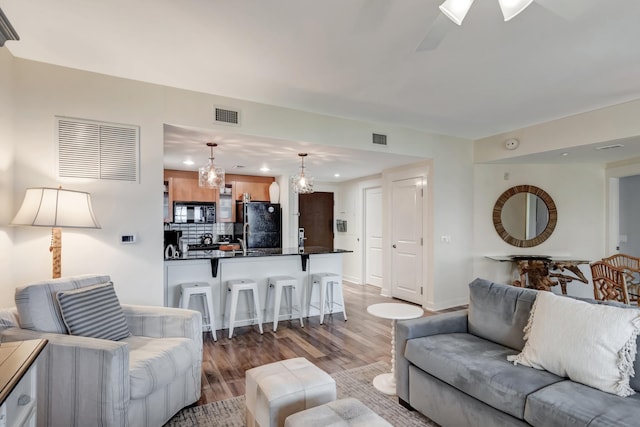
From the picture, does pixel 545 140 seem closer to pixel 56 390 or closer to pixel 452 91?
pixel 452 91

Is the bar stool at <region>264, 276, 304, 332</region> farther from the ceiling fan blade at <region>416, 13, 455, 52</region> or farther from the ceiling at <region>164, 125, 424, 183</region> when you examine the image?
the ceiling fan blade at <region>416, 13, 455, 52</region>

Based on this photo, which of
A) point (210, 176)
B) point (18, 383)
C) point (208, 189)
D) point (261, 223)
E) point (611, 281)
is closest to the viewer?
point (18, 383)

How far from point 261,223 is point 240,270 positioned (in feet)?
7.48

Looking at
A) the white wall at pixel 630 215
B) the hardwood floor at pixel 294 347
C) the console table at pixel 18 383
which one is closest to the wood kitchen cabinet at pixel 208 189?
the hardwood floor at pixel 294 347

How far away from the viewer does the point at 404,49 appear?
255 centimetres

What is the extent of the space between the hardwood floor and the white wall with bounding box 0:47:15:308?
5.60ft

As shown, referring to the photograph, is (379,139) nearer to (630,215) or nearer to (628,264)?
(628,264)

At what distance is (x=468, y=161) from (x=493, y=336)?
362 cm

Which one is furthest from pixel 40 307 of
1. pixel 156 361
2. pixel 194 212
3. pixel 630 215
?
pixel 630 215

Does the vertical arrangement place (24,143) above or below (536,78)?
below

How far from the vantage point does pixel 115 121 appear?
118 inches

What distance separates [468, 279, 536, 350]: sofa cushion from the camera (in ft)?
7.23

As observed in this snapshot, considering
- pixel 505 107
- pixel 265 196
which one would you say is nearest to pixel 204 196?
pixel 265 196

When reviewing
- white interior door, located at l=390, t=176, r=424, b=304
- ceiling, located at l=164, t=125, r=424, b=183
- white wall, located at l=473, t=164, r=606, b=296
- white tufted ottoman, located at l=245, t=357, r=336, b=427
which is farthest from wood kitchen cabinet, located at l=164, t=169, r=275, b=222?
white tufted ottoman, located at l=245, t=357, r=336, b=427
